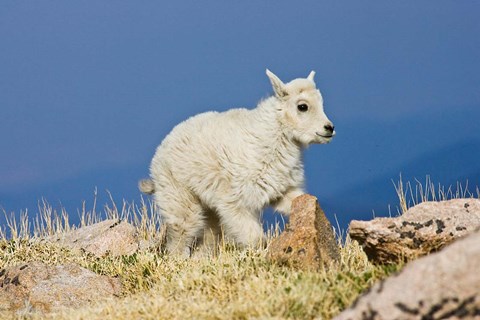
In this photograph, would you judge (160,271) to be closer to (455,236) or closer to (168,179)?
(168,179)

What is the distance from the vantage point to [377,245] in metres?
6.45

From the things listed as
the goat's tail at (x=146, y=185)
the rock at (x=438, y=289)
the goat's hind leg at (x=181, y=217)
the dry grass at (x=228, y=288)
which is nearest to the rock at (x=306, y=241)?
the dry grass at (x=228, y=288)

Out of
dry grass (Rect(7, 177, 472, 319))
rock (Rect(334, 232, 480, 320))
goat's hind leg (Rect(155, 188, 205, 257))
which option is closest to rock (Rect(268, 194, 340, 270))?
dry grass (Rect(7, 177, 472, 319))

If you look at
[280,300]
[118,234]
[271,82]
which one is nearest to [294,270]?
[280,300]

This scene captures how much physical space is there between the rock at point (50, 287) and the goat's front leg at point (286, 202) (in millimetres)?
2299

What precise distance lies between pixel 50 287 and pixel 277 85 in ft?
11.7

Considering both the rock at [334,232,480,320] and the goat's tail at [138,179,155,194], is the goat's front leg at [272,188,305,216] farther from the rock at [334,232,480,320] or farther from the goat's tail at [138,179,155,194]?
the rock at [334,232,480,320]

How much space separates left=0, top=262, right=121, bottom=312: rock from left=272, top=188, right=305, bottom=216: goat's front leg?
2299 mm

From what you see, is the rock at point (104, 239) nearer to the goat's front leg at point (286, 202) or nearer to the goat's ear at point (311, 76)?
the goat's front leg at point (286, 202)

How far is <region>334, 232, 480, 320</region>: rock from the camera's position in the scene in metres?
4.16

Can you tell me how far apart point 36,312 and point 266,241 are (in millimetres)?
2949

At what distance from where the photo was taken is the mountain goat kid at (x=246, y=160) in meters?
9.01

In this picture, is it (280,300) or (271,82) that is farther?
(271,82)

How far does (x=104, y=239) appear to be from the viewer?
11336 mm
